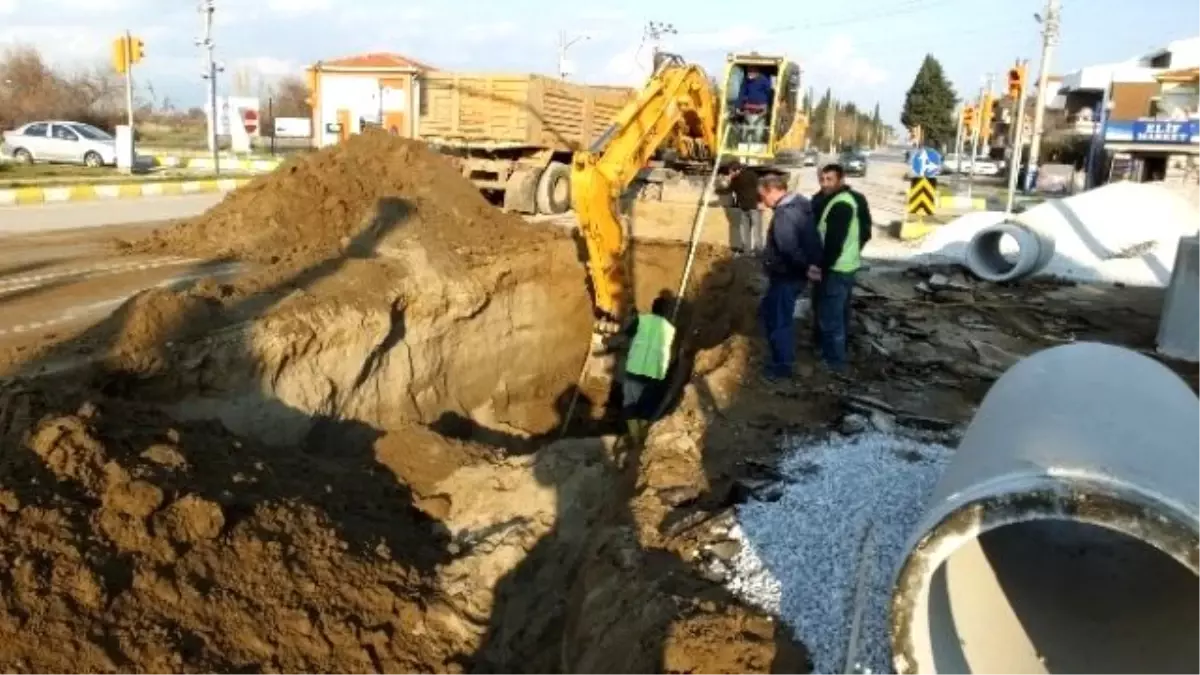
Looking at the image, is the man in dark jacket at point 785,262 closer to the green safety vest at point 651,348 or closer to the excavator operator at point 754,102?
the green safety vest at point 651,348

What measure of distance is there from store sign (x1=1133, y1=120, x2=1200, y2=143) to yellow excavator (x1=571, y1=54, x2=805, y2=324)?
22.6 meters

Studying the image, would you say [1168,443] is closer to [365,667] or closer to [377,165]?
[365,667]

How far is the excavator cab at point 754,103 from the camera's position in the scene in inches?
552

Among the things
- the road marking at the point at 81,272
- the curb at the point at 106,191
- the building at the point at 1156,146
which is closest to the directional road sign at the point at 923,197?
the curb at the point at 106,191

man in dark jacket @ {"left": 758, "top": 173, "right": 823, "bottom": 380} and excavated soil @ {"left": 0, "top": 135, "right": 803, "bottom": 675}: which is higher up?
man in dark jacket @ {"left": 758, "top": 173, "right": 823, "bottom": 380}

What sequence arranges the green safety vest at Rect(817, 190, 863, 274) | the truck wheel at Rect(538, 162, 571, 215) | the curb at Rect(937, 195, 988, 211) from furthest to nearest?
the curb at Rect(937, 195, 988, 211)
the truck wheel at Rect(538, 162, 571, 215)
the green safety vest at Rect(817, 190, 863, 274)

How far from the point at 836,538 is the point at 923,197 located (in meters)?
13.6

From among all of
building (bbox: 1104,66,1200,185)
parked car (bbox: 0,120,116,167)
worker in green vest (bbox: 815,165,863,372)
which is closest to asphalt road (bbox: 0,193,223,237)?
parked car (bbox: 0,120,116,167)

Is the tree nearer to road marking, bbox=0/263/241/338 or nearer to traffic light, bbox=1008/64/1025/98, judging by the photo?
traffic light, bbox=1008/64/1025/98

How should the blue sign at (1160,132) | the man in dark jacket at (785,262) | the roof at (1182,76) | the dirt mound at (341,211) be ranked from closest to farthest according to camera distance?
1. the man in dark jacket at (785,262)
2. the dirt mound at (341,211)
3. the blue sign at (1160,132)
4. the roof at (1182,76)

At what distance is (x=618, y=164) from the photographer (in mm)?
10047

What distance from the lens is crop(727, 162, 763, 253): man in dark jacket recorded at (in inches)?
528

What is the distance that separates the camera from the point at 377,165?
12.2m

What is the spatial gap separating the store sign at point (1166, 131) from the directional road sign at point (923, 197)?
65.1ft
